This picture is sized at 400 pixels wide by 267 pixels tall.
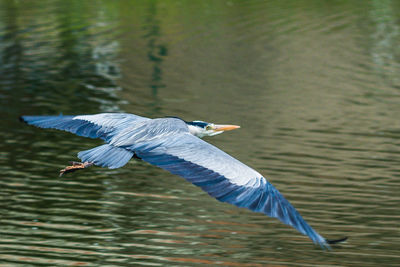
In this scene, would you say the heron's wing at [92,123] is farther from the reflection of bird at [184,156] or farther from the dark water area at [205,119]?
the dark water area at [205,119]

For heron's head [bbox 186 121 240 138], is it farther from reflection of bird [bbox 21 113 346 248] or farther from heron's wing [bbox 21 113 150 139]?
heron's wing [bbox 21 113 150 139]

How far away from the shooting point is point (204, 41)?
23562mm

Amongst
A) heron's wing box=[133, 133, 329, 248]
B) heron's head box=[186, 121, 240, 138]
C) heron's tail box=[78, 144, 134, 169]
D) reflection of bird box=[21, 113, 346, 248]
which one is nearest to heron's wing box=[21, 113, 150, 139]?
reflection of bird box=[21, 113, 346, 248]

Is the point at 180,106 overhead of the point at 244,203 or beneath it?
beneath

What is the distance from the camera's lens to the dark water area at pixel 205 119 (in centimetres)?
873

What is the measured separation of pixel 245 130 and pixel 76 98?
169 inches

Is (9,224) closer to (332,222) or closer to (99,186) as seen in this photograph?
(99,186)

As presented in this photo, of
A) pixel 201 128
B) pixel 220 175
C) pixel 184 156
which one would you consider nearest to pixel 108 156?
pixel 184 156

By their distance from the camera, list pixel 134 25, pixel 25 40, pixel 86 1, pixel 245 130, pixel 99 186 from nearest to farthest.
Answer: pixel 99 186 → pixel 245 130 → pixel 25 40 → pixel 134 25 → pixel 86 1

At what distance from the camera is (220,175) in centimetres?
642

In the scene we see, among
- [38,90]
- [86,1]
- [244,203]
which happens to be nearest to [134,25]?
[86,1]

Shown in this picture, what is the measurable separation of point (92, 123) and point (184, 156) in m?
1.84

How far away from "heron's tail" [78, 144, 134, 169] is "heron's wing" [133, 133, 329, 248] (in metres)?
0.12

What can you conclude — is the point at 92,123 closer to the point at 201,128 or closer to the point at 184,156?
the point at 201,128
